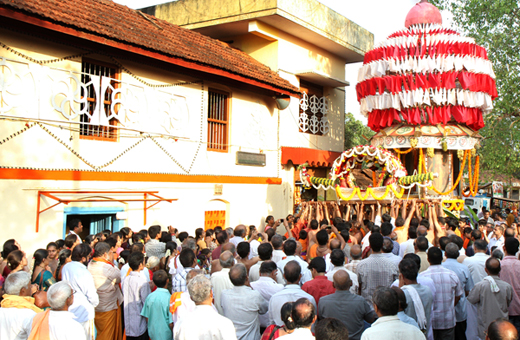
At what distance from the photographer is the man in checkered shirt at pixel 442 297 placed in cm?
587

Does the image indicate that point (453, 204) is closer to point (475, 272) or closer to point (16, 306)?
point (475, 272)

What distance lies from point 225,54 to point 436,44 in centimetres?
727

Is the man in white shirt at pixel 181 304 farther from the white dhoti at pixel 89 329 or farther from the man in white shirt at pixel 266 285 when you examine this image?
the white dhoti at pixel 89 329

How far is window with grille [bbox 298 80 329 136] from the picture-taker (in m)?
18.4

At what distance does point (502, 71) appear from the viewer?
21344mm

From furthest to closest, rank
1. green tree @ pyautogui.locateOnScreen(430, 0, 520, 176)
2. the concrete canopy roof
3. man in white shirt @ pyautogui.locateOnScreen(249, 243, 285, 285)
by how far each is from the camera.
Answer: green tree @ pyautogui.locateOnScreen(430, 0, 520, 176) → the concrete canopy roof → man in white shirt @ pyautogui.locateOnScreen(249, 243, 285, 285)

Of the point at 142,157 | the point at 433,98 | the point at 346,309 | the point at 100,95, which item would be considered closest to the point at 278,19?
the point at 433,98

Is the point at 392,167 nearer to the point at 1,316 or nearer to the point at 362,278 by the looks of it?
the point at 362,278

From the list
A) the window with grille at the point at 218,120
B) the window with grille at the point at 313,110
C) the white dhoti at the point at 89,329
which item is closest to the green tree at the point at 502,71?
the window with grille at the point at 313,110

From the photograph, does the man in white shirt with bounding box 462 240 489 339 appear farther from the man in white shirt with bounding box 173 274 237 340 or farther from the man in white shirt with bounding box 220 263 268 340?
the man in white shirt with bounding box 173 274 237 340

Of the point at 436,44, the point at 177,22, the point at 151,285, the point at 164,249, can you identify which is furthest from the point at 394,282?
the point at 177,22

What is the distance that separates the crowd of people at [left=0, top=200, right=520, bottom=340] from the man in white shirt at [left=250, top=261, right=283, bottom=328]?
13mm

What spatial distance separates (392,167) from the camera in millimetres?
14117

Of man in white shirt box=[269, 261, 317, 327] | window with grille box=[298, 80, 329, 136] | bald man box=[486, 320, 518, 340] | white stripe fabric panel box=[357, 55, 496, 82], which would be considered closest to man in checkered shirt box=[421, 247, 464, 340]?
man in white shirt box=[269, 261, 317, 327]
